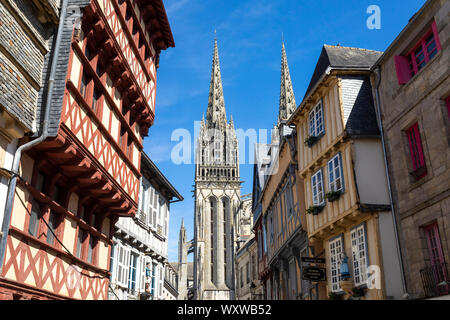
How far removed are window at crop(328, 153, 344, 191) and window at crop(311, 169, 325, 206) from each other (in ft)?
2.07

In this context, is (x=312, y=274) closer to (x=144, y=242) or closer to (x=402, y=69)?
(x=402, y=69)

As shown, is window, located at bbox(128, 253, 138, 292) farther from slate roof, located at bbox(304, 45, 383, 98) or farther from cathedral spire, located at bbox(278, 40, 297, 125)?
cathedral spire, located at bbox(278, 40, 297, 125)

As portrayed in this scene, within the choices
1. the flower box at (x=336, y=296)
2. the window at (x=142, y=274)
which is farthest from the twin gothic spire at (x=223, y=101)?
the flower box at (x=336, y=296)

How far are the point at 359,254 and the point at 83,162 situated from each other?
766cm

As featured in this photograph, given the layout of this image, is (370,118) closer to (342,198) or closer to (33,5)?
(342,198)

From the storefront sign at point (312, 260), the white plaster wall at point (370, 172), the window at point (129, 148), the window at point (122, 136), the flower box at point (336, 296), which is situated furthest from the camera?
the window at point (129, 148)

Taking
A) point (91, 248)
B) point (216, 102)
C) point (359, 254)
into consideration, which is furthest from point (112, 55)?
point (216, 102)

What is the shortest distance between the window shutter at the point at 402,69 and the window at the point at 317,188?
4121 millimetres

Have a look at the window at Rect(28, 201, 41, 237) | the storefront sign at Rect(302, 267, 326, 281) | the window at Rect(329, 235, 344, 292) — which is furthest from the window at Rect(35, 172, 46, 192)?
the window at Rect(329, 235, 344, 292)

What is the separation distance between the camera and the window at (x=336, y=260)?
13.8 meters

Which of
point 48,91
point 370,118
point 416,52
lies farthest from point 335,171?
point 48,91

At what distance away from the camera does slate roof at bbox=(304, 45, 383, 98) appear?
14.9m

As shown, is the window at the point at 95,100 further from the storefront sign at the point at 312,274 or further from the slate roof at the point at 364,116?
the storefront sign at the point at 312,274

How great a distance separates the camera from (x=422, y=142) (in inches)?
439
